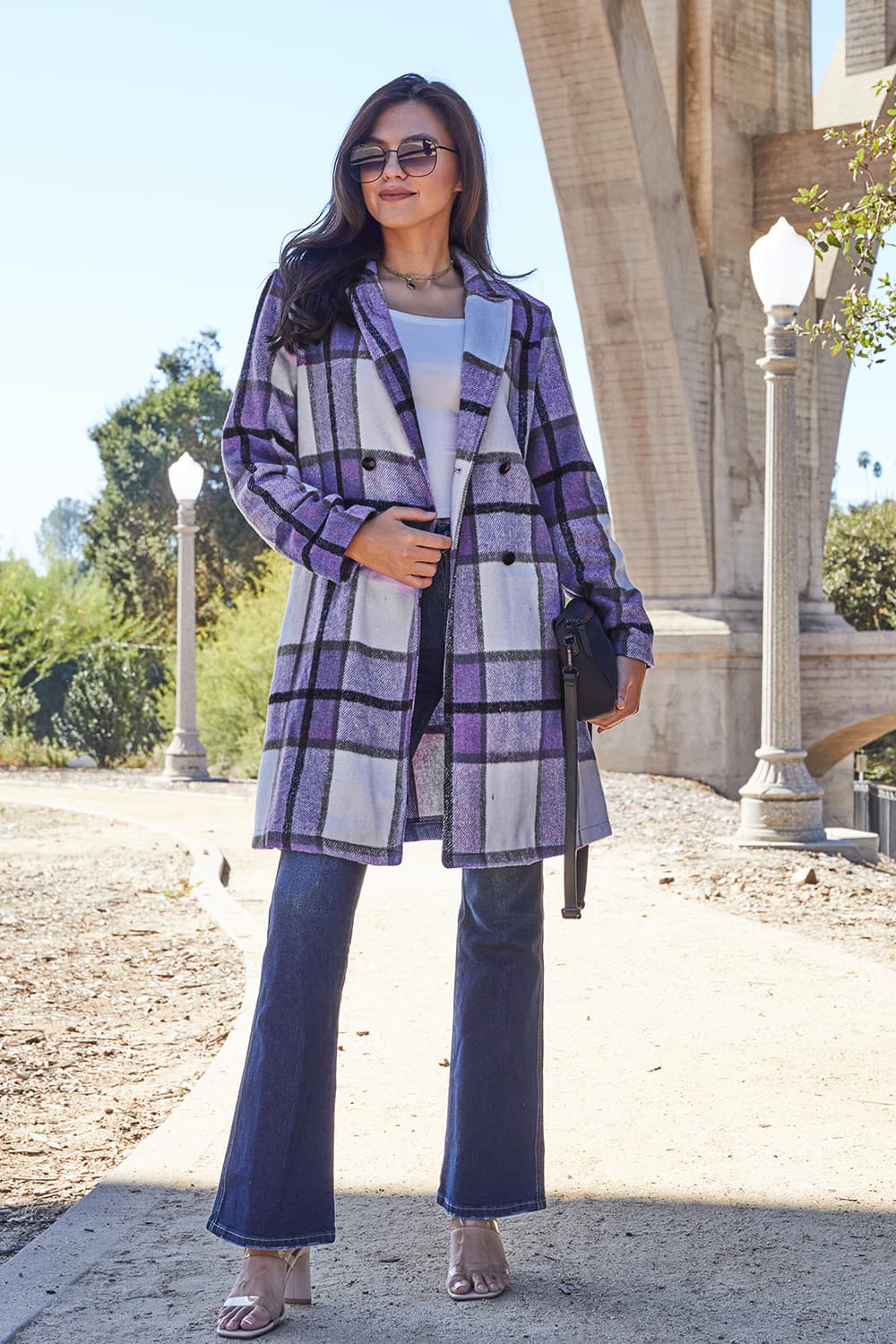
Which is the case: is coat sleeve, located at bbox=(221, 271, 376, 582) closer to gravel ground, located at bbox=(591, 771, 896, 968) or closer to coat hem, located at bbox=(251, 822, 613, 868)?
coat hem, located at bbox=(251, 822, 613, 868)

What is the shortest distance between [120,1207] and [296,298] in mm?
1589

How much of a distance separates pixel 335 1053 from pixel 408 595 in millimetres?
677

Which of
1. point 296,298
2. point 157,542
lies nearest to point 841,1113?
point 296,298

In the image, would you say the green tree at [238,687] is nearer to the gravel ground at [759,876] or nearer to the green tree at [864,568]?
the green tree at [864,568]

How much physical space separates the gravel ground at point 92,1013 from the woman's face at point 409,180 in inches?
73.6

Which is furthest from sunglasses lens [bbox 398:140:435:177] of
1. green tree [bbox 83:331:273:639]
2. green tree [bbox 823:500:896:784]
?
green tree [bbox 83:331:273:639]

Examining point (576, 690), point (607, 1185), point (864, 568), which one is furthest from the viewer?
point (864, 568)

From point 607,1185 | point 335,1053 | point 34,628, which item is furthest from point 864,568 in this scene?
point 335,1053

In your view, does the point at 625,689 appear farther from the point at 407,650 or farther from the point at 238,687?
the point at 238,687

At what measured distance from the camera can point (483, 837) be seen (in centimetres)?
237

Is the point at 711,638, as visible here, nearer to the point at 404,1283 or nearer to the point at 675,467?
the point at 675,467

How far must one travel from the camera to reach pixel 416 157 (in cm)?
261

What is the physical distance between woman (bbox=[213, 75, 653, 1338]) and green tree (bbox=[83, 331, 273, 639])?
34.8 meters

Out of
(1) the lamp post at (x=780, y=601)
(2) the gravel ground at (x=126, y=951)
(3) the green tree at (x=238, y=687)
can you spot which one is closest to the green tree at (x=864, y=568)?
(3) the green tree at (x=238, y=687)
